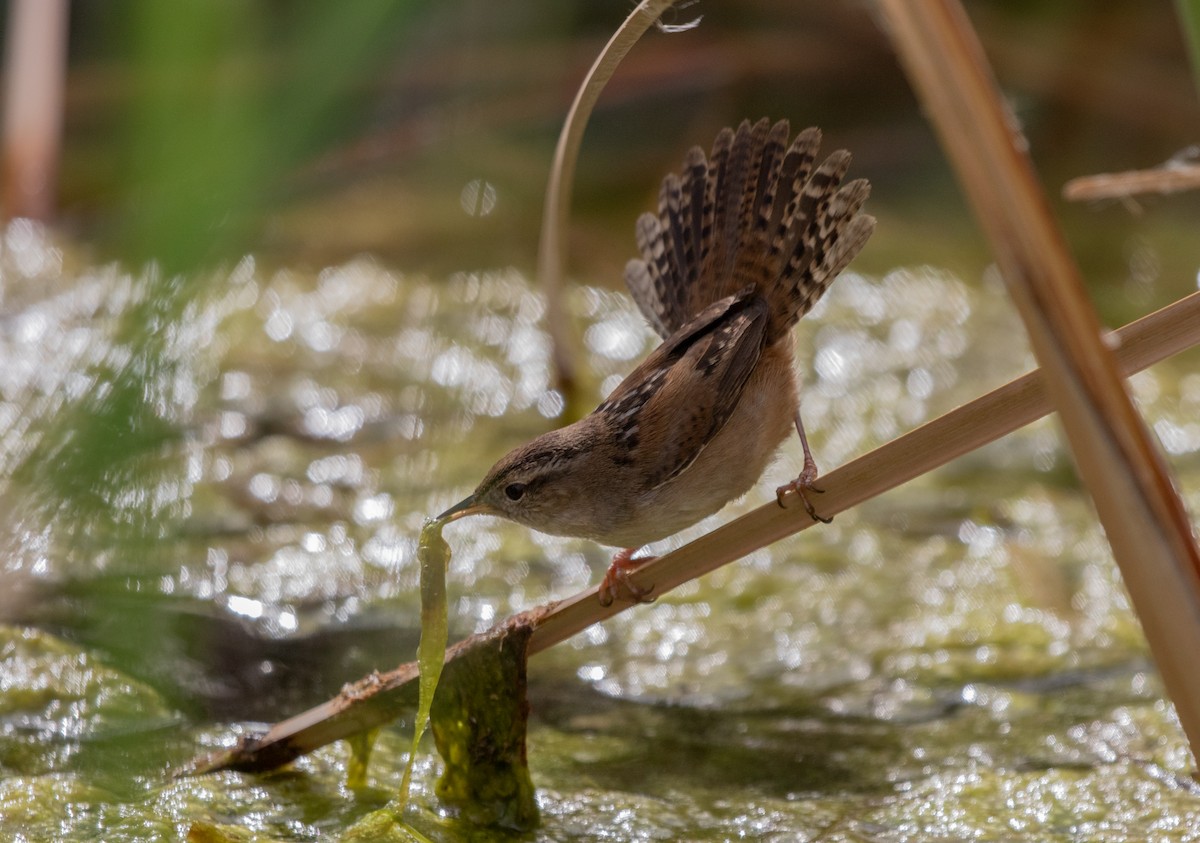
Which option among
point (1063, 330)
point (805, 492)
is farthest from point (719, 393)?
point (1063, 330)

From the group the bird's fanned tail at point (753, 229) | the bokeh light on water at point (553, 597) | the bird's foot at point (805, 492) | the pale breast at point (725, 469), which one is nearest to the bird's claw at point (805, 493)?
the bird's foot at point (805, 492)

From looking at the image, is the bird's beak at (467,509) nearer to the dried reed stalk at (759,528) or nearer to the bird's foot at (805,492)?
the dried reed stalk at (759,528)

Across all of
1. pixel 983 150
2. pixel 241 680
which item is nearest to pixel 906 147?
pixel 241 680

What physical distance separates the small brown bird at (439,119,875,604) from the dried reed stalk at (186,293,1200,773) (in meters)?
0.16

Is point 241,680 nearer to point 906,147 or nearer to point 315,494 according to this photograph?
point 315,494

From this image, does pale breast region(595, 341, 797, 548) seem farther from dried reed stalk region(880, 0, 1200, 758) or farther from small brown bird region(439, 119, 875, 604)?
dried reed stalk region(880, 0, 1200, 758)

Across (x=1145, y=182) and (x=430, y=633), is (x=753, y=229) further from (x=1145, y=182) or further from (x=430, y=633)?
(x=430, y=633)

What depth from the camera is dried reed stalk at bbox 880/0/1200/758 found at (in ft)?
4.10

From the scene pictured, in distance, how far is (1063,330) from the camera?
1312 mm

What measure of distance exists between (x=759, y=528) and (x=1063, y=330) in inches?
30.1

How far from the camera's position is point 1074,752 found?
236 centimetres

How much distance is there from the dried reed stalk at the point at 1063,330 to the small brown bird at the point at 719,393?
812 mm

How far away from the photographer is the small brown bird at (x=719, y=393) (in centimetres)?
232

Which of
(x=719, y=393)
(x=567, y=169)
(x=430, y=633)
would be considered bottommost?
(x=430, y=633)
